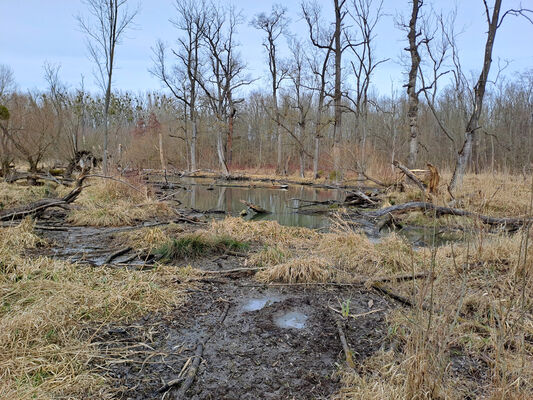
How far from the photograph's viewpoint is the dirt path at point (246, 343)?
239cm

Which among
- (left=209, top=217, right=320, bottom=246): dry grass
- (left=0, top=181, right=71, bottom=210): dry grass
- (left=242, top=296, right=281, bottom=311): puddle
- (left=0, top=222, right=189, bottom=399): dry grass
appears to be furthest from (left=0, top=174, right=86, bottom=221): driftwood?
(left=242, top=296, right=281, bottom=311): puddle

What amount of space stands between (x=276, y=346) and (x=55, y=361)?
1.69 metres

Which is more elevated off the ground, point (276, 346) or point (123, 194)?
point (123, 194)

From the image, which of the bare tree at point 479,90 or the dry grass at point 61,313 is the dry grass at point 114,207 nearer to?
the dry grass at point 61,313

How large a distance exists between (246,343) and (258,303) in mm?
999

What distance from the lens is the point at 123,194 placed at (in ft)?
35.7

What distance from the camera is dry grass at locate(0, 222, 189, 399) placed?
7.27 feet


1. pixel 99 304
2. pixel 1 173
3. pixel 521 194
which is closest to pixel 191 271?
pixel 99 304

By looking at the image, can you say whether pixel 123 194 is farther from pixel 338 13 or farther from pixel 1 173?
pixel 338 13

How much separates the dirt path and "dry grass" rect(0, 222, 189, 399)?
0.50ft

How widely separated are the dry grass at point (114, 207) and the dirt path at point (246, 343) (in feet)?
17.3

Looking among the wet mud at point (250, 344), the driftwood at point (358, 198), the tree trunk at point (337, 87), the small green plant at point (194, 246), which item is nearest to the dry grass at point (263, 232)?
the small green plant at point (194, 246)

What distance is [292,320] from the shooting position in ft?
11.5

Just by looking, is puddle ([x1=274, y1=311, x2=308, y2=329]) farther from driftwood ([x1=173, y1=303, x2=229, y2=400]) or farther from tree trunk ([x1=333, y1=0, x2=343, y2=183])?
tree trunk ([x1=333, y1=0, x2=343, y2=183])
